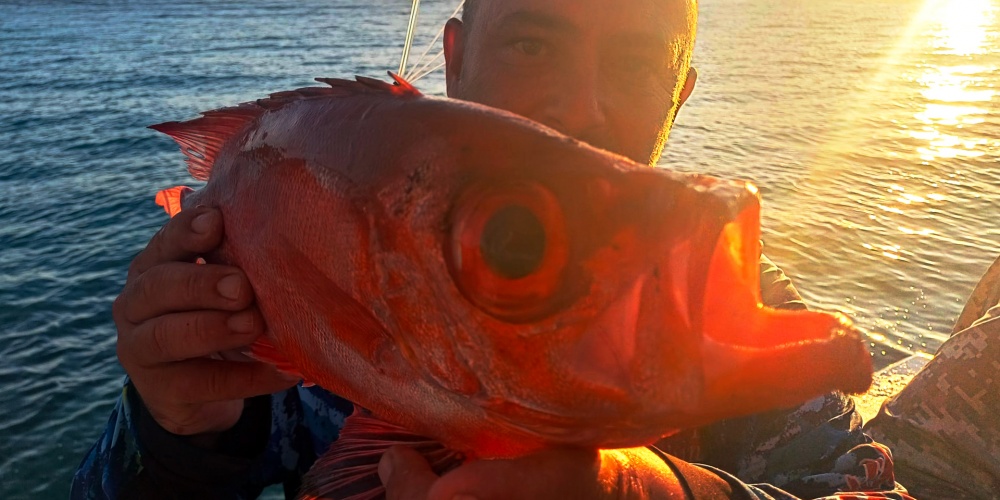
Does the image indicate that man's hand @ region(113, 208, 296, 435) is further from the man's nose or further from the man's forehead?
the man's forehead

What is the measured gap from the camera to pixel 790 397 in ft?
2.74

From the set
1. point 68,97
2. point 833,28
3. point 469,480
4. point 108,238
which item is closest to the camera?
point 469,480

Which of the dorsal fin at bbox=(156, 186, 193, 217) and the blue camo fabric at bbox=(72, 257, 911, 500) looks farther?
the dorsal fin at bbox=(156, 186, 193, 217)

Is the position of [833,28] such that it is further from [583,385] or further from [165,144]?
[583,385]

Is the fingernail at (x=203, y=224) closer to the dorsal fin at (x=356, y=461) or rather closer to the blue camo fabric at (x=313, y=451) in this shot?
the dorsal fin at (x=356, y=461)

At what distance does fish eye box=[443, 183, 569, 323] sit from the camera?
2.89 ft

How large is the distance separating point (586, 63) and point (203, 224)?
126 cm

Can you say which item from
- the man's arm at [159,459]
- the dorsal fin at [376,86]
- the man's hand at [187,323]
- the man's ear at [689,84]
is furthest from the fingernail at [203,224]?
the man's ear at [689,84]

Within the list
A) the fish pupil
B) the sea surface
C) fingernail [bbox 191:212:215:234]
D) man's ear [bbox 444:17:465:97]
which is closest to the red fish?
the fish pupil

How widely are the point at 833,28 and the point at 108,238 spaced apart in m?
34.3

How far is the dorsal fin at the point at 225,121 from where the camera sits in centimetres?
128

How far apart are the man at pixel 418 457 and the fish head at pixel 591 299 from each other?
0.26 meters

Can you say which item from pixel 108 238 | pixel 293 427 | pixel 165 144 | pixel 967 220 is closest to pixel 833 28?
pixel 967 220

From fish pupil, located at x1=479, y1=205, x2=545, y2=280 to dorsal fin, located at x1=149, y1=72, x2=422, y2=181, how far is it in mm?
469
